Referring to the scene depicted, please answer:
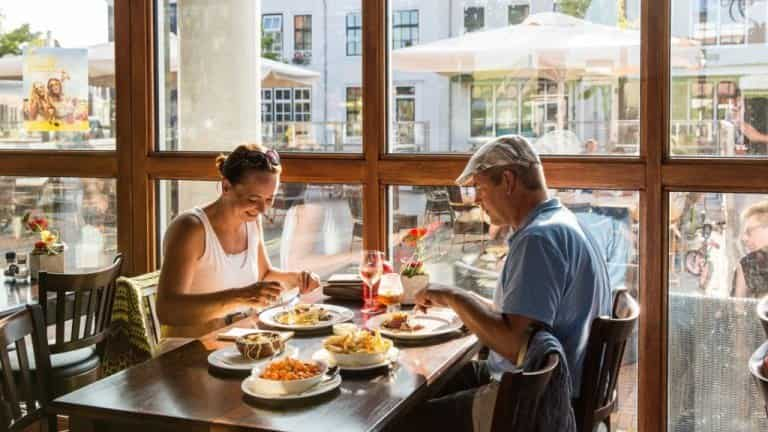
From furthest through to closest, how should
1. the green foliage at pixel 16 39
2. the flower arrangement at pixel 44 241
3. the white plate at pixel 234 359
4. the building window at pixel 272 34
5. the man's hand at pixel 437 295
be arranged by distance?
the green foliage at pixel 16 39, the flower arrangement at pixel 44 241, the building window at pixel 272 34, the man's hand at pixel 437 295, the white plate at pixel 234 359

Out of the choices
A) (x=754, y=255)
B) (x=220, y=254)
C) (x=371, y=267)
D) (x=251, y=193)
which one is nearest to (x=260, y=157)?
(x=251, y=193)

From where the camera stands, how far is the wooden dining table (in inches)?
79.2

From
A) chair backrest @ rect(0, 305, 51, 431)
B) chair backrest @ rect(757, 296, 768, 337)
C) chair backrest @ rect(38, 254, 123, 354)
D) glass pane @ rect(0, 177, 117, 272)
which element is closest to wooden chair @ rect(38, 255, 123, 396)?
chair backrest @ rect(38, 254, 123, 354)

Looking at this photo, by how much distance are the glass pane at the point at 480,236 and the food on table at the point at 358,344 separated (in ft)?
4.18

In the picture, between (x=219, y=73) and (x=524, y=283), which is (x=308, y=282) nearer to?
(x=524, y=283)

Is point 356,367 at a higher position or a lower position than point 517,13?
lower

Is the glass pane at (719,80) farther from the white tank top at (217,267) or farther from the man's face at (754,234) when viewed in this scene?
the white tank top at (217,267)

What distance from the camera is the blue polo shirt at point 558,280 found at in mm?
2389

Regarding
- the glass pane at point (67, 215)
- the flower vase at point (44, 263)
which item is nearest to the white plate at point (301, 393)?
the flower vase at point (44, 263)

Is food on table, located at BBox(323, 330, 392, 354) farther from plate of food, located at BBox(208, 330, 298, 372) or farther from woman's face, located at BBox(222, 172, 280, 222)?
woman's face, located at BBox(222, 172, 280, 222)

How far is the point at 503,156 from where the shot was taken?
8.72ft

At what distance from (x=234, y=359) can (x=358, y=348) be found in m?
0.34

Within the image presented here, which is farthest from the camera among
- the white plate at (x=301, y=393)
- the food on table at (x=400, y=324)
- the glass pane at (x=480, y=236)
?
the glass pane at (x=480, y=236)

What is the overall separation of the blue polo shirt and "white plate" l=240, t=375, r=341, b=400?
0.52 m
